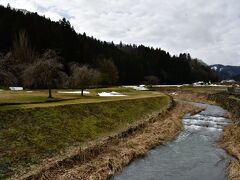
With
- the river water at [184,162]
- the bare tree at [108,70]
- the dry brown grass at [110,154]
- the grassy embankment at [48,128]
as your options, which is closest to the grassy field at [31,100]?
the grassy embankment at [48,128]

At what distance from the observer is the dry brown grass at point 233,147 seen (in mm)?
24022

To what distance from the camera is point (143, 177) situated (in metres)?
23.7

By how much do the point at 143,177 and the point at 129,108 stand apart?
89.6 feet

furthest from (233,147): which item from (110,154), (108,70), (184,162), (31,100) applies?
(108,70)

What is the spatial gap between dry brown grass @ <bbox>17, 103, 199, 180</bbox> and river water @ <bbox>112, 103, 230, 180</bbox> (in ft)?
2.42

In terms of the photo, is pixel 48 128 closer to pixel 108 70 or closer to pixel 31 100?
pixel 31 100

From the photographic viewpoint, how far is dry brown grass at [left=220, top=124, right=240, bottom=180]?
78.8 feet

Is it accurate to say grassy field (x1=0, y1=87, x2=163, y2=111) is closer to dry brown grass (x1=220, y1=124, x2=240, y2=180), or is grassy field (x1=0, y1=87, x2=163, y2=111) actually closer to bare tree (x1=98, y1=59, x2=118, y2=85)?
dry brown grass (x1=220, y1=124, x2=240, y2=180)

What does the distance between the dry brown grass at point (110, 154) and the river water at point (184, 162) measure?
0.74 meters

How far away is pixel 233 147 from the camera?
3219 cm

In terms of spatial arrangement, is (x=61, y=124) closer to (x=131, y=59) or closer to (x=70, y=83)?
(x=70, y=83)

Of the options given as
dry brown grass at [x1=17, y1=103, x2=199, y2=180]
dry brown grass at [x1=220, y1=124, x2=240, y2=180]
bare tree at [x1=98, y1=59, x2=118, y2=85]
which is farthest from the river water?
bare tree at [x1=98, y1=59, x2=118, y2=85]

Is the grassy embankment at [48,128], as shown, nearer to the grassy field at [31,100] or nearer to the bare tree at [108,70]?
the grassy field at [31,100]

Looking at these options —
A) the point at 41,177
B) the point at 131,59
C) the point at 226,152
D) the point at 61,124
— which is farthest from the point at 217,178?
the point at 131,59
